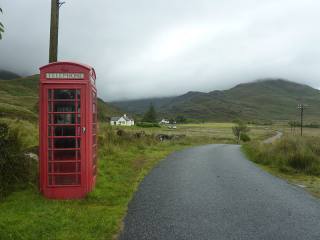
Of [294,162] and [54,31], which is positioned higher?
[54,31]

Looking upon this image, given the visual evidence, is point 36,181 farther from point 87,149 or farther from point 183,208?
point 183,208

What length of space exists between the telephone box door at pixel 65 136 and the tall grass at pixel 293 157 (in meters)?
10.5

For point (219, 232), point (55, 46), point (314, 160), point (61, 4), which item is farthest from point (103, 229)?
Result: point (314, 160)

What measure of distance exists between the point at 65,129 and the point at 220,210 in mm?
3724

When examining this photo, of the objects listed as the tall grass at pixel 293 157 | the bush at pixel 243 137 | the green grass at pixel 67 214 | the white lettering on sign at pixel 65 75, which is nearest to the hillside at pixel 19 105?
the tall grass at pixel 293 157

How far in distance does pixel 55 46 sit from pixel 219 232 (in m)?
6.75

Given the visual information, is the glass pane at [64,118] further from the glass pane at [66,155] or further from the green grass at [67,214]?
the green grass at [67,214]

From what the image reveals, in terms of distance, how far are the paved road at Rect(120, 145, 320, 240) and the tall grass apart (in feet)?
13.8

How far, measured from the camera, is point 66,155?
27.1 ft

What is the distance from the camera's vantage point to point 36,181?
8797 millimetres

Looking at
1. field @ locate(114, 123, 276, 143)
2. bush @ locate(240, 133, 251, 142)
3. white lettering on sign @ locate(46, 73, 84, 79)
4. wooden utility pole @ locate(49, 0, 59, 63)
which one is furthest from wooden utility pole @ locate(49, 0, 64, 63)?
bush @ locate(240, 133, 251, 142)

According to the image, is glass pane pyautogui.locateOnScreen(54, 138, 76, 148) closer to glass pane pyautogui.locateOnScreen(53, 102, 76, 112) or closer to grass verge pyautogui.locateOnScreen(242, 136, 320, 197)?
glass pane pyautogui.locateOnScreen(53, 102, 76, 112)

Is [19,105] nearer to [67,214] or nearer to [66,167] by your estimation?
[66,167]

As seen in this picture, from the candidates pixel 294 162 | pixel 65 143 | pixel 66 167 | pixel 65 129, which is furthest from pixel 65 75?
pixel 294 162
